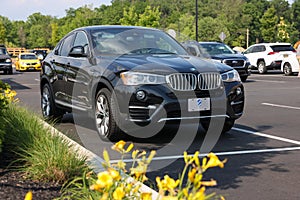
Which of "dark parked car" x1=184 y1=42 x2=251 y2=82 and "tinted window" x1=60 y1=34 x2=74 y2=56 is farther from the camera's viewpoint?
"dark parked car" x1=184 y1=42 x2=251 y2=82

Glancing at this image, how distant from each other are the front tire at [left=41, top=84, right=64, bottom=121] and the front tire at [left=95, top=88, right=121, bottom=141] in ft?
6.31

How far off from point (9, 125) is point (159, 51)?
9.30 feet

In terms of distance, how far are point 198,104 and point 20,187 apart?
3072 mm

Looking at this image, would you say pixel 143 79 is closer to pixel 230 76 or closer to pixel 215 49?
pixel 230 76

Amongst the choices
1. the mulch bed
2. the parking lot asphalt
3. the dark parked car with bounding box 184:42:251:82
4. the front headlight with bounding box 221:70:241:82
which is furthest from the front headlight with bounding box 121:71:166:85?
the dark parked car with bounding box 184:42:251:82

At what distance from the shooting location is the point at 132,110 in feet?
21.0

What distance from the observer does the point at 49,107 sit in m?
8.91

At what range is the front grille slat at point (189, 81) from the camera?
641cm

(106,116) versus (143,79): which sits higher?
(143,79)

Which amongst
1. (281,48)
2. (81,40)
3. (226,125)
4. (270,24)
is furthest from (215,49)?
(270,24)

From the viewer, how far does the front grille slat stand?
641cm

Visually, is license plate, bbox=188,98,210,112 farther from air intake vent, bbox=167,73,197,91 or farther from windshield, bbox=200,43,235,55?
windshield, bbox=200,43,235,55

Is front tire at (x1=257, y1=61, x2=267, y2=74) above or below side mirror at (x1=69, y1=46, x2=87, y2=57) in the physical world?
below

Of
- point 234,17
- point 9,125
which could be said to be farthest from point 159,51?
point 234,17
